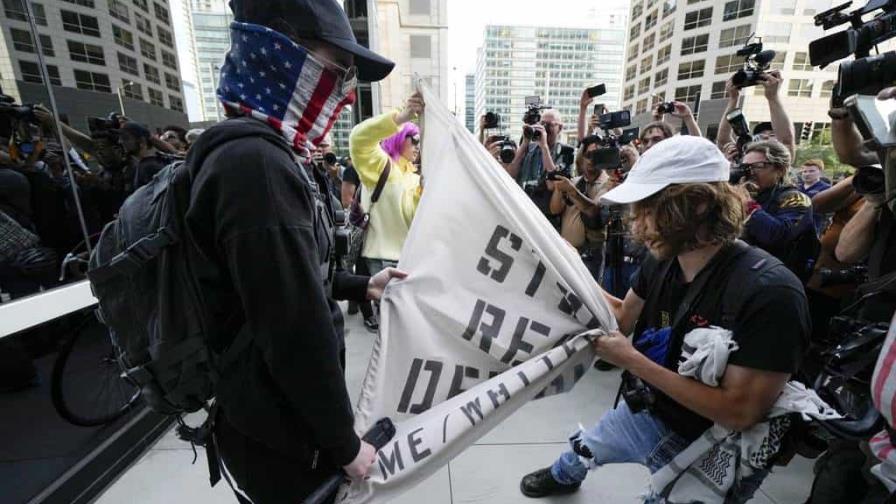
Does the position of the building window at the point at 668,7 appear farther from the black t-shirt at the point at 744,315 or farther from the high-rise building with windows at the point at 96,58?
the black t-shirt at the point at 744,315

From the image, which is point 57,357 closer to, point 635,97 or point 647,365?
point 647,365

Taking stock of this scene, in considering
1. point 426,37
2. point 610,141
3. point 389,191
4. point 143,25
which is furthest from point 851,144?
point 426,37

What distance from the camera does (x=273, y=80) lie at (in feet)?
3.44

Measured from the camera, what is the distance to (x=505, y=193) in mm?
1273

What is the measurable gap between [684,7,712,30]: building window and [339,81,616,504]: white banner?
57.8m

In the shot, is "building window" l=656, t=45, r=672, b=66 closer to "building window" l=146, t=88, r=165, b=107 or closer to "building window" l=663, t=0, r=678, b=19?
"building window" l=663, t=0, r=678, b=19

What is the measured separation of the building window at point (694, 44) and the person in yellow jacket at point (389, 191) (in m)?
54.8

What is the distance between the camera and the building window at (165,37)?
3150mm

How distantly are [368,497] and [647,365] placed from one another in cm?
97

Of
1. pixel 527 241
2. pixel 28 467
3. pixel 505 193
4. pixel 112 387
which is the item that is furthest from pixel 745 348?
pixel 112 387

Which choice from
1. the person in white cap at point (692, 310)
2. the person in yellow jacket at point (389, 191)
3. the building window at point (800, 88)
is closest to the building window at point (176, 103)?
the person in yellow jacket at point (389, 191)

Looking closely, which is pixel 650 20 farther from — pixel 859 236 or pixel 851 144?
pixel 859 236

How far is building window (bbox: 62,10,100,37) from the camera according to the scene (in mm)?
2322

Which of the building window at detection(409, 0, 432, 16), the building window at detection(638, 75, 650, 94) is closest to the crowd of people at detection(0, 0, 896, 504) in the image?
the building window at detection(409, 0, 432, 16)
